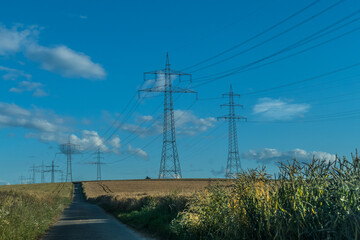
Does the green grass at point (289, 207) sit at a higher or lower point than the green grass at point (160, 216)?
higher

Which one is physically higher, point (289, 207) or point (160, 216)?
point (289, 207)

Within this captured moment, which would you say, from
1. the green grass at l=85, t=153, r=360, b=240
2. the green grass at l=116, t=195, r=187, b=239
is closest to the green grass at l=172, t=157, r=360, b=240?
the green grass at l=85, t=153, r=360, b=240

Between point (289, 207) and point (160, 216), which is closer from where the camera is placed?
point (289, 207)

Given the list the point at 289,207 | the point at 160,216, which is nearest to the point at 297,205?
the point at 289,207

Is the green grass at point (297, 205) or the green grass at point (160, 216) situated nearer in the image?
the green grass at point (297, 205)

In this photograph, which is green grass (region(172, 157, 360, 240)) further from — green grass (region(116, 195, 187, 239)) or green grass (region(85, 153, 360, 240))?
green grass (region(116, 195, 187, 239))

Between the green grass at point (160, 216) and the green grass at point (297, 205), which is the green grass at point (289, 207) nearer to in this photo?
the green grass at point (297, 205)

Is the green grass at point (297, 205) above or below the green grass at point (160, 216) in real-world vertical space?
above

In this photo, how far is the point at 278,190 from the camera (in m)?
9.57

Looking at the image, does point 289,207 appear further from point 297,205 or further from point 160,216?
point 160,216

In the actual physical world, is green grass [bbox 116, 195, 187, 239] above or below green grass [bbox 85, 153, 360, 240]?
below

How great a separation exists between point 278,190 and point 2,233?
452 inches

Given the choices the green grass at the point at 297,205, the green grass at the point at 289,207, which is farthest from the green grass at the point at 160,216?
the green grass at the point at 297,205

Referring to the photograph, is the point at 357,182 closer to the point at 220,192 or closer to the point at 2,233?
the point at 220,192
